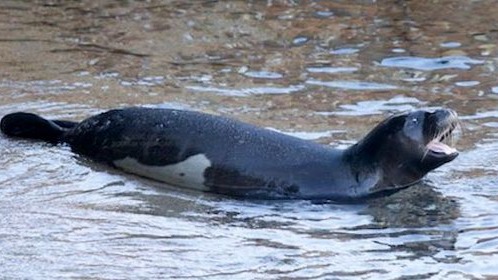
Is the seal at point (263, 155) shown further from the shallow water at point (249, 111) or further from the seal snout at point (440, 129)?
the shallow water at point (249, 111)

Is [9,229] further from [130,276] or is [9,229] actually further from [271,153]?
[271,153]

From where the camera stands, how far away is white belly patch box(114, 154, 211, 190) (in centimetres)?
652

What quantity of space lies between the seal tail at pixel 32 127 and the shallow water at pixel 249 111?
72 millimetres

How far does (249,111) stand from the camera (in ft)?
26.2

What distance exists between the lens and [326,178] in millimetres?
6461

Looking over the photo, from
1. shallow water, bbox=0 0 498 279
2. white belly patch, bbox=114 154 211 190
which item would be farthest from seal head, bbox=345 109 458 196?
white belly patch, bbox=114 154 211 190

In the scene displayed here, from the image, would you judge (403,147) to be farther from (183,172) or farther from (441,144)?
(183,172)

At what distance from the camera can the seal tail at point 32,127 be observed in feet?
23.1

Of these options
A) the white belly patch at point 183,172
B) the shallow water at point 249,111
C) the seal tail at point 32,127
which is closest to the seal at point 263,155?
the white belly patch at point 183,172

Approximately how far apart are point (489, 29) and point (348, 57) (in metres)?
1.35

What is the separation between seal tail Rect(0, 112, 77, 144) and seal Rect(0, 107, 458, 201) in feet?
0.75

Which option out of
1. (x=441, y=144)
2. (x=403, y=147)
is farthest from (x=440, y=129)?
(x=403, y=147)

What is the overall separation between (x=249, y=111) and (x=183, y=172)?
150 cm

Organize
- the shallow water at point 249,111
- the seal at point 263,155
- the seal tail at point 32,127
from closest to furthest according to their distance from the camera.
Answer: the shallow water at point 249,111 → the seal at point 263,155 → the seal tail at point 32,127
